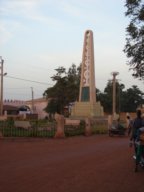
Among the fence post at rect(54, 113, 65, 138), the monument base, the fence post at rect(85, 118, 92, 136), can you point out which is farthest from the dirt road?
the monument base

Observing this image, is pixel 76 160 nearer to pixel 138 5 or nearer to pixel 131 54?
pixel 131 54

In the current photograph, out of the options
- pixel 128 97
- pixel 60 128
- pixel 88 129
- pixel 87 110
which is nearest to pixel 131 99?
pixel 128 97

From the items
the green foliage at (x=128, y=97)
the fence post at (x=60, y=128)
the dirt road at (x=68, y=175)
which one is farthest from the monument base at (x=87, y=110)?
the green foliage at (x=128, y=97)

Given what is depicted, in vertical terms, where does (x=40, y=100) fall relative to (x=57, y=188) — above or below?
above

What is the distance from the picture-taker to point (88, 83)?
4344 centimetres

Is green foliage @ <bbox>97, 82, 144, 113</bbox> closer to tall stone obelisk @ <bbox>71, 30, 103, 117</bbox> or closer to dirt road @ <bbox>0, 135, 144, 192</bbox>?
tall stone obelisk @ <bbox>71, 30, 103, 117</bbox>

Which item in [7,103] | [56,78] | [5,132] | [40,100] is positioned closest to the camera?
[5,132]

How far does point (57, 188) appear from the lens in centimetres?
822

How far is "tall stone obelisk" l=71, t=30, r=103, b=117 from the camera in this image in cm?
4313

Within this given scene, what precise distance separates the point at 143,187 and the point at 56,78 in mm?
52601

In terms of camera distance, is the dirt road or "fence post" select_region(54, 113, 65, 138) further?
"fence post" select_region(54, 113, 65, 138)

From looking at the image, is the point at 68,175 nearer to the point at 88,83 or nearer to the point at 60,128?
the point at 60,128

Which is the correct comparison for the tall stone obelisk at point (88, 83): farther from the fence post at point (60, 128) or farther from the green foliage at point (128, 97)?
the green foliage at point (128, 97)

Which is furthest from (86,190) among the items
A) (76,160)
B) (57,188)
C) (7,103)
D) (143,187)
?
(7,103)
